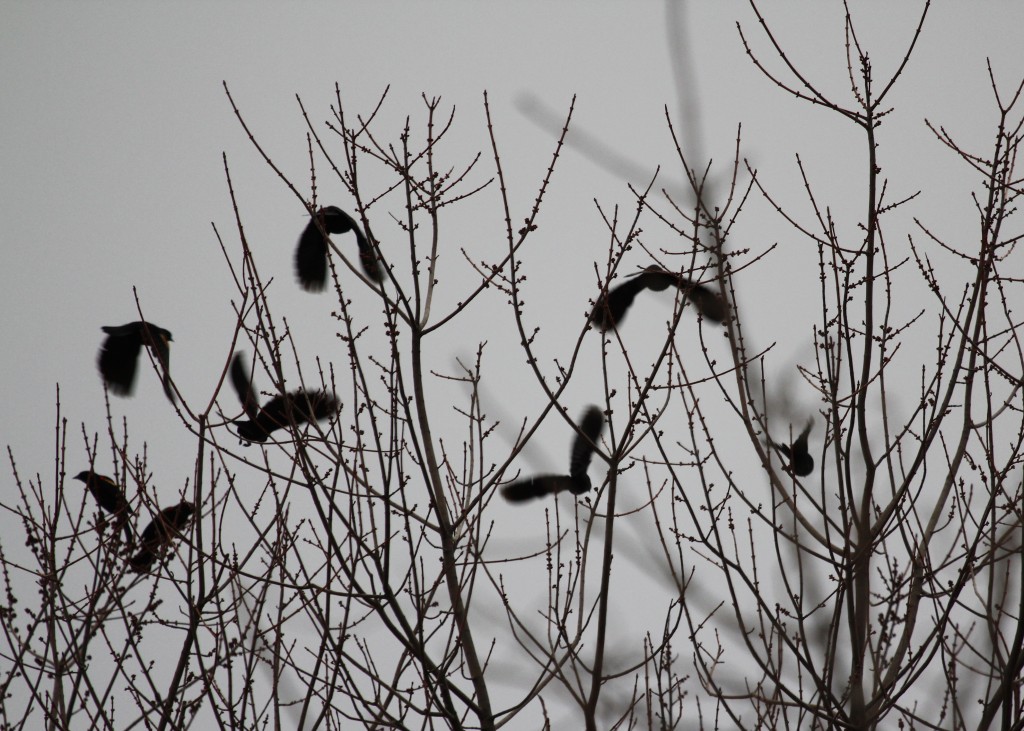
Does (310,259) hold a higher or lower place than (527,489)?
higher

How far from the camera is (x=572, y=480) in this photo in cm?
412

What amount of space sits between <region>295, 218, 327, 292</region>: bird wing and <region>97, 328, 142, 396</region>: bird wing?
3.70 ft

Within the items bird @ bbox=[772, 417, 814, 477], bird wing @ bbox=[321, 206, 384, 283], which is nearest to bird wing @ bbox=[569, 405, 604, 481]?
bird @ bbox=[772, 417, 814, 477]

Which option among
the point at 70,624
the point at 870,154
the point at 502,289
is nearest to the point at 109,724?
the point at 70,624

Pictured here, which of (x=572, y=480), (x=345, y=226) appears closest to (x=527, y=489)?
(x=572, y=480)

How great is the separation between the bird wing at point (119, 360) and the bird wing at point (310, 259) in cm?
113

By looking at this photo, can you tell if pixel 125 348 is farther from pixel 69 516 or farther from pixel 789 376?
pixel 789 376

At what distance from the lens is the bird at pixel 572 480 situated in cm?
407

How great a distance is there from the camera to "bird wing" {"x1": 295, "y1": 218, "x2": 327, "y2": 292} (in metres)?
4.18

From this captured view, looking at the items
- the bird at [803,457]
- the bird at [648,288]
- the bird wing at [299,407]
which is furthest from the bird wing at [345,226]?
the bird at [803,457]

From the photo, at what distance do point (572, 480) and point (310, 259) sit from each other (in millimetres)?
1520

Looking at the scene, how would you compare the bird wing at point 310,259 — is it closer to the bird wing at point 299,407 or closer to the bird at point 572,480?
the bird wing at point 299,407

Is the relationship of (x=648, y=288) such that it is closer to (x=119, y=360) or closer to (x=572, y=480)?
(x=572, y=480)

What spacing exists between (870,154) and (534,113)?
1140mm
